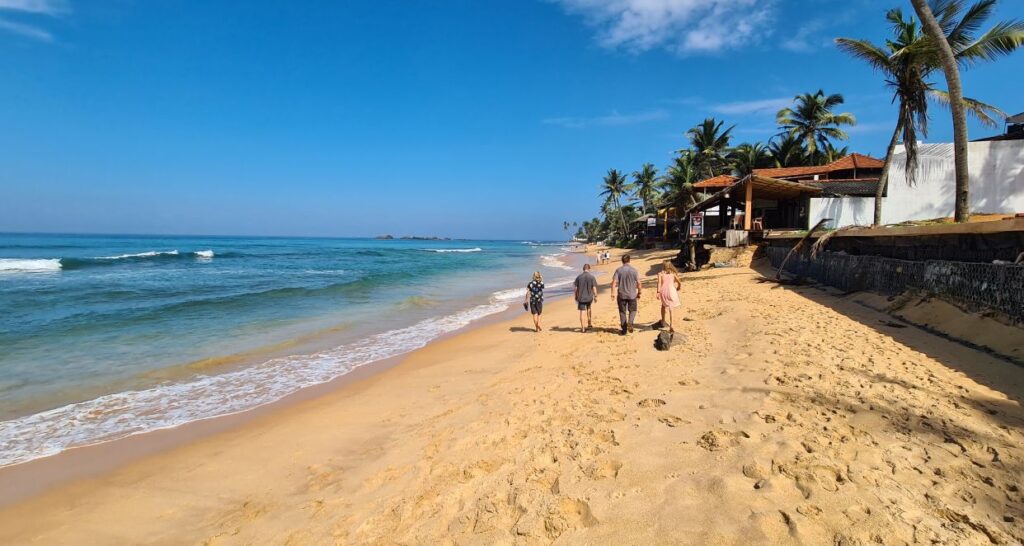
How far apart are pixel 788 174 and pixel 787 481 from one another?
2727 centimetres

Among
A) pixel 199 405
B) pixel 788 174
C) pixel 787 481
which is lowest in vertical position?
pixel 199 405

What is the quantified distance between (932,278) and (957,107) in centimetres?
520

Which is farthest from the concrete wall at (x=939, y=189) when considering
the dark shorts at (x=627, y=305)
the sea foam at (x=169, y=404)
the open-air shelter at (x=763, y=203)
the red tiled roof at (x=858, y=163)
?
the sea foam at (x=169, y=404)

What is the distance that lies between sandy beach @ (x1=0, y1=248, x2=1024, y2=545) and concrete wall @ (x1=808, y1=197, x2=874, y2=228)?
13.5 meters

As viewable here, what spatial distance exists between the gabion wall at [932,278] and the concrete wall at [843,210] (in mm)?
8200

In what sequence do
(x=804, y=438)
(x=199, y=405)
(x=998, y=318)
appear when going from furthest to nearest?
(x=199, y=405) → (x=998, y=318) → (x=804, y=438)

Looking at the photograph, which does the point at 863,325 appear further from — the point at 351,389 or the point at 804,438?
the point at 351,389

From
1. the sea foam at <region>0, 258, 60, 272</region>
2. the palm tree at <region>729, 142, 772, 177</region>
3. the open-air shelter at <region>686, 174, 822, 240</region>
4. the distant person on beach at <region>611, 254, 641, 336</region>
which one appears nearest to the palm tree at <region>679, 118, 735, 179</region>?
the palm tree at <region>729, 142, 772, 177</region>

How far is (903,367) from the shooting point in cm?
482

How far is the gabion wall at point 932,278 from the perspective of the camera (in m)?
5.16

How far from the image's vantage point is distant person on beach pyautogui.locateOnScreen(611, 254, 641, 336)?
26.1 feet

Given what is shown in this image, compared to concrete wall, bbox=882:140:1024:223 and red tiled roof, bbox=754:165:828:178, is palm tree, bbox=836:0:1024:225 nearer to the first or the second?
concrete wall, bbox=882:140:1024:223

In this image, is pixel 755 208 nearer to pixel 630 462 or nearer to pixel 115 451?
pixel 630 462

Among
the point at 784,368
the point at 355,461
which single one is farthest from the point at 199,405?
the point at 784,368
